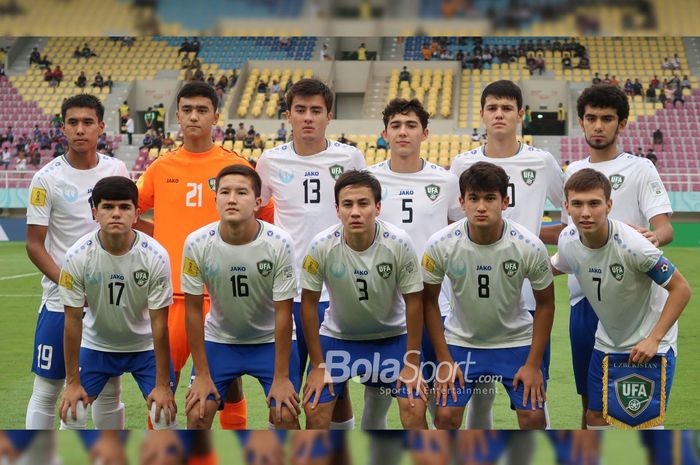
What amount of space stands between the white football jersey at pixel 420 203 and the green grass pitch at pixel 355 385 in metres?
1.64

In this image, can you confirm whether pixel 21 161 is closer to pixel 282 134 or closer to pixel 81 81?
pixel 81 81

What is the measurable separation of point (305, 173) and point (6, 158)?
27.0 metres

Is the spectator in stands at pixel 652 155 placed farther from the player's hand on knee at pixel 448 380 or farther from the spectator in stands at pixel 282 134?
the player's hand on knee at pixel 448 380

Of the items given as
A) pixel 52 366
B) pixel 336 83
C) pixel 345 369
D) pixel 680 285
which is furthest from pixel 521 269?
pixel 336 83

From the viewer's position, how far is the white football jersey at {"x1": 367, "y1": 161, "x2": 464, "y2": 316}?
4480mm

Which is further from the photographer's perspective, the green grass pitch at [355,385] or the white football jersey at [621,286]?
the green grass pitch at [355,385]

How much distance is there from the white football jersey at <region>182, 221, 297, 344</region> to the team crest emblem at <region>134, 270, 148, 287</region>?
185mm

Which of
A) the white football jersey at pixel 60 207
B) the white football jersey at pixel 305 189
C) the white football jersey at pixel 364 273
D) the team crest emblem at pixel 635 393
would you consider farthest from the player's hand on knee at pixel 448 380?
the white football jersey at pixel 60 207

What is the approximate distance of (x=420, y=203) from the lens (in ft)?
14.7

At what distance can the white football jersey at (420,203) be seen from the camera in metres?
4.48

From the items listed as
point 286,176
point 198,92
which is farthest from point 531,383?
point 198,92

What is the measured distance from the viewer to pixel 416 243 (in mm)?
4477

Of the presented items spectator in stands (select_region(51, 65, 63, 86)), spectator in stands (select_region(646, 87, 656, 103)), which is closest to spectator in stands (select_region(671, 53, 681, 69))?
spectator in stands (select_region(646, 87, 656, 103))

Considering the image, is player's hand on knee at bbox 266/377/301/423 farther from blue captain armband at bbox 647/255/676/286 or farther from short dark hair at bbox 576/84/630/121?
short dark hair at bbox 576/84/630/121
